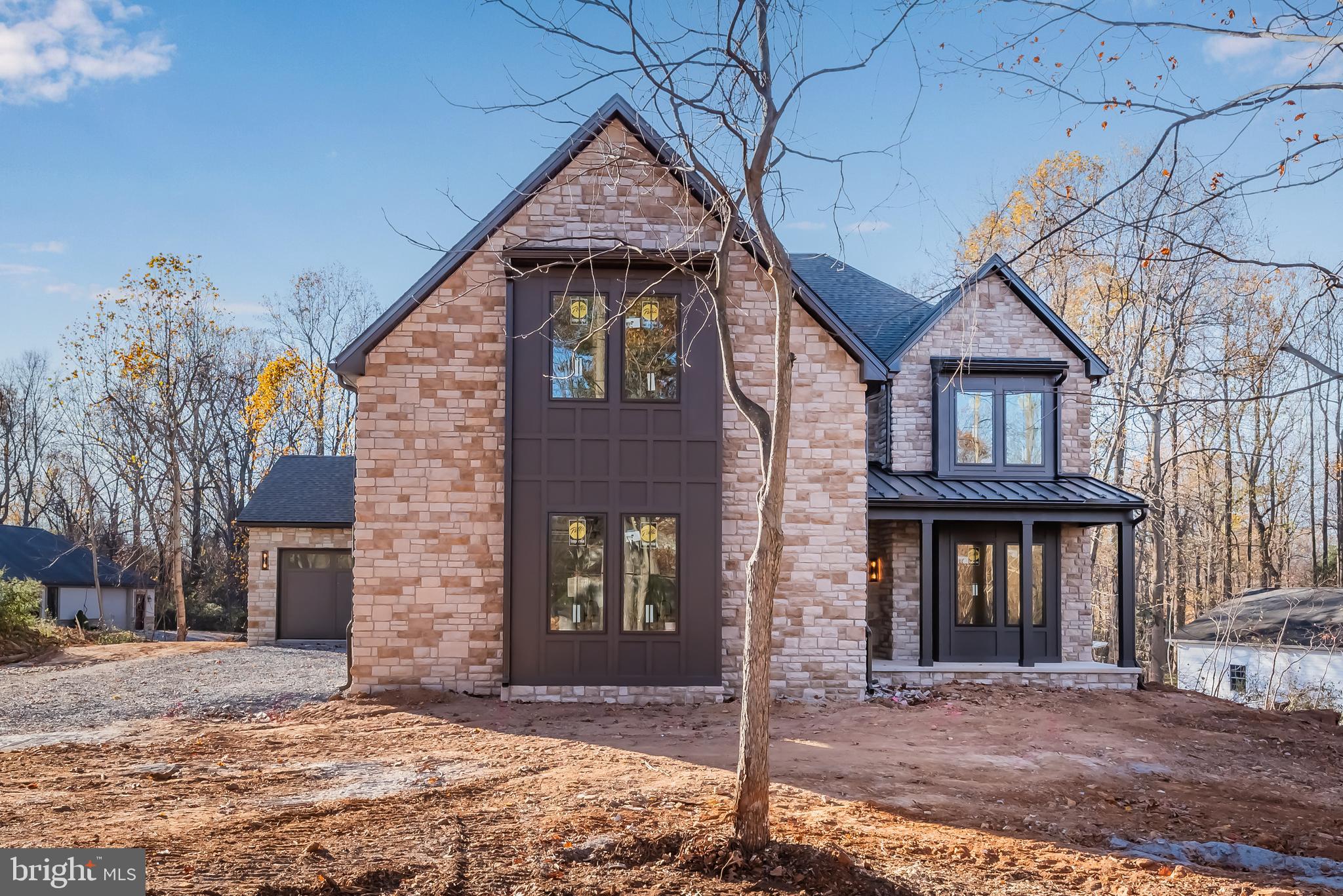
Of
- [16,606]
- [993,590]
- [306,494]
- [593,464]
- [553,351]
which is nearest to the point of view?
[593,464]

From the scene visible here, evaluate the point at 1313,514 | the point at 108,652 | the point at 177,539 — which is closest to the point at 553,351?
the point at 108,652

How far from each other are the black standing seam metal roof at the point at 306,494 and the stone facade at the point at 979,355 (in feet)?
38.8

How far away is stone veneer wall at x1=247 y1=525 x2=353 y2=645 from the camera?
2036 centimetres

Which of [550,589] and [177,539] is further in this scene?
[177,539]

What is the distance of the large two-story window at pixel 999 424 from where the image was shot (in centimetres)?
1560

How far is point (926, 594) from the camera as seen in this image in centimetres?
1470

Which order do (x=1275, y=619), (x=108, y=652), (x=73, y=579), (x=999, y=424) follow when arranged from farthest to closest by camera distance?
(x=73, y=579) < (x=1275, y=619) < (x=108, y=652) < (x=999, y=424)

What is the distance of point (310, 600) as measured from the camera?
67.5 ft

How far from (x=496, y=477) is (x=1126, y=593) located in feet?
A: 35.0

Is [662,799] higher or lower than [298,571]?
lower

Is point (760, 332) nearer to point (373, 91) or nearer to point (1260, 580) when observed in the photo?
point (373, 91)

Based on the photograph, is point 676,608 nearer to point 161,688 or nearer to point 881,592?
point 881,592

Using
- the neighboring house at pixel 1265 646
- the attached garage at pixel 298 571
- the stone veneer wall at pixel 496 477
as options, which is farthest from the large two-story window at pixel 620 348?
the neighboring house at pixel 1265 646

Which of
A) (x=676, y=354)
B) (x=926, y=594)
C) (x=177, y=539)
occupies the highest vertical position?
(x=676, y=354)
